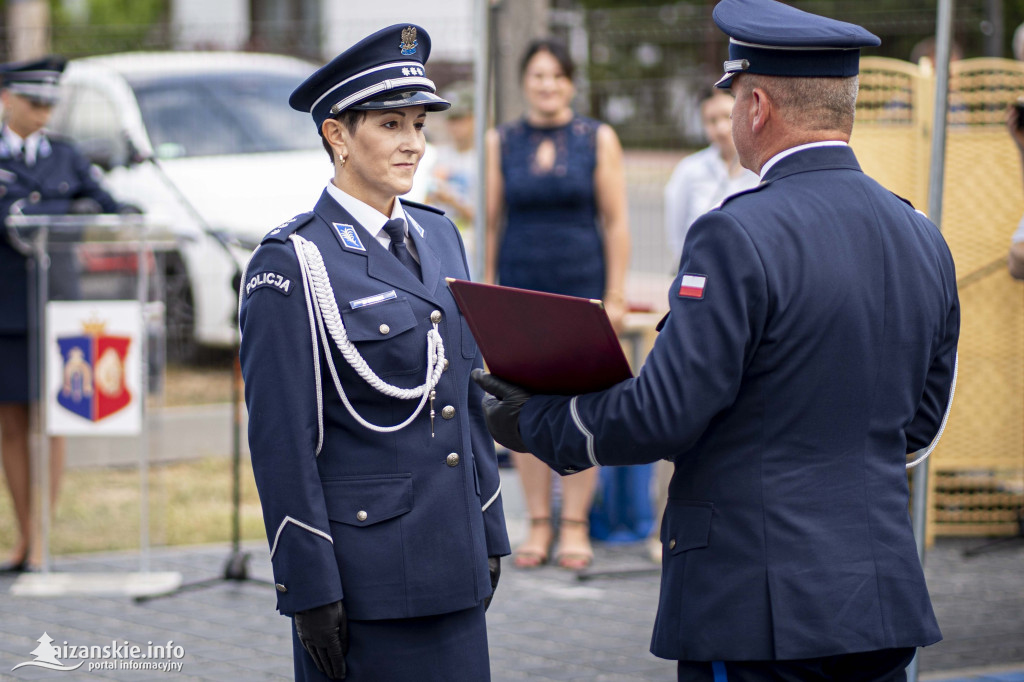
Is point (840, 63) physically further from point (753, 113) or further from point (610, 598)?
Result: point (610, 598)

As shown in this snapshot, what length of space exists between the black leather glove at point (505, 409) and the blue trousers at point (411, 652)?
17.5 inches

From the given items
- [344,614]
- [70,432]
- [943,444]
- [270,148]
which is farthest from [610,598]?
[270,148]

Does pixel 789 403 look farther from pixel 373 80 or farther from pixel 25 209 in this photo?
pixel 25 209

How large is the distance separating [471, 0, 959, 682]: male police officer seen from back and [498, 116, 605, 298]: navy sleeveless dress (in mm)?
3280

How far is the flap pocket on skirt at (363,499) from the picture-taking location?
101 inches

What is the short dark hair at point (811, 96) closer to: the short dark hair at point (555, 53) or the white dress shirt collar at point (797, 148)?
the white dress shirt collar at point (797, 148)

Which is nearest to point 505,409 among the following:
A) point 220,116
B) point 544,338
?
point 544,338

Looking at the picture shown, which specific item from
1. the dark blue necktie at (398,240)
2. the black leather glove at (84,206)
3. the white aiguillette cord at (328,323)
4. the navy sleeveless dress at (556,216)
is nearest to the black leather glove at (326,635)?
the white aiguillette cord at (328,323)

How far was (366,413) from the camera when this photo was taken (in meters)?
2.59

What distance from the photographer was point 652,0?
2852 centimetres

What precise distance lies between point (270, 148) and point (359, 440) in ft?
21.7

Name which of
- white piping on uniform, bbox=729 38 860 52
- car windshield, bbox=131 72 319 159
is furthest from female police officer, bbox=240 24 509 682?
car windshield, bbox=131 72 319 159

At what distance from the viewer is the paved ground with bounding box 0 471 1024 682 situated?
4402 mm

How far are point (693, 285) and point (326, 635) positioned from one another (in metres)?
1.03
